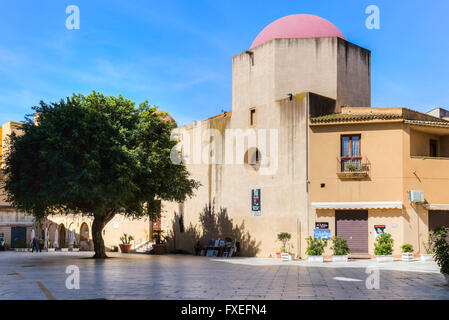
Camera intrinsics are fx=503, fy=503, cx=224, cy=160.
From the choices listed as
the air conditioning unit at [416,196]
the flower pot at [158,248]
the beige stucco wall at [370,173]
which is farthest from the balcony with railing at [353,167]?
the flower pot at [158,248]

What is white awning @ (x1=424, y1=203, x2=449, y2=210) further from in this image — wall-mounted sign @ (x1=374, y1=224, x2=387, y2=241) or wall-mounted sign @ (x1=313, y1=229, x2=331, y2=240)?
wall-mounted sign @ (x1=313, y1=229, x2=331, y2=240)

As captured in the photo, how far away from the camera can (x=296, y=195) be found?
29.3m

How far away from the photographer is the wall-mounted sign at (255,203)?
103 ft

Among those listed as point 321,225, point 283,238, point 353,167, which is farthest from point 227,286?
point 353,167

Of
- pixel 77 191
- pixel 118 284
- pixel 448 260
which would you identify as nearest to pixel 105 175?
pixel 77 191

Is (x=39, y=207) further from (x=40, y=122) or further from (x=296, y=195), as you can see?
(x=296, y=195)

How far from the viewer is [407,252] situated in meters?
25.6

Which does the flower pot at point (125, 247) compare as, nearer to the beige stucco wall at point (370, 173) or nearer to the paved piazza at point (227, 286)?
the beige stucco wall at point (370, 173)

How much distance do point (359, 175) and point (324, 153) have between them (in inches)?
90.7

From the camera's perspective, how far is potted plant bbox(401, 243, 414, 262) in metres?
25.4

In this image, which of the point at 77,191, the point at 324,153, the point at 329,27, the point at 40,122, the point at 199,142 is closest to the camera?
the point at 77,191

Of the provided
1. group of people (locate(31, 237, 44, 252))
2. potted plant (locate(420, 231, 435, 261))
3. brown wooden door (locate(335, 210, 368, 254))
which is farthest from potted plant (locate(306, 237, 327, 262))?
group of people (locate(31, 237, 44, 252))

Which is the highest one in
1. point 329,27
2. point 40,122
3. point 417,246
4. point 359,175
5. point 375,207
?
point 329,27

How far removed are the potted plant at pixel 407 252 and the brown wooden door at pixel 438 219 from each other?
2.77 m
